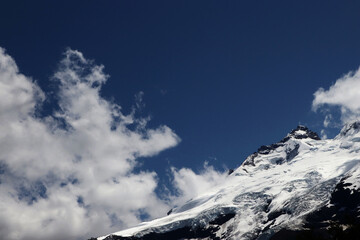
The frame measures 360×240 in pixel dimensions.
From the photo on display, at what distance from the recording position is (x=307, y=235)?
13275 cm

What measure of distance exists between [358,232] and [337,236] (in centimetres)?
1057

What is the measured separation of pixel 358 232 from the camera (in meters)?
136

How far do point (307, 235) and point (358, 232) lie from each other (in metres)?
18.2

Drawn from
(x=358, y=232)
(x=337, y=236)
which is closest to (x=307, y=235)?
(x=337, y=236)

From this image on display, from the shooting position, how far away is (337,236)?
429 ft

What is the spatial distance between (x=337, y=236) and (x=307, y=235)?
29.8ft

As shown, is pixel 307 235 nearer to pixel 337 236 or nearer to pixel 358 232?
pixel 337 236
